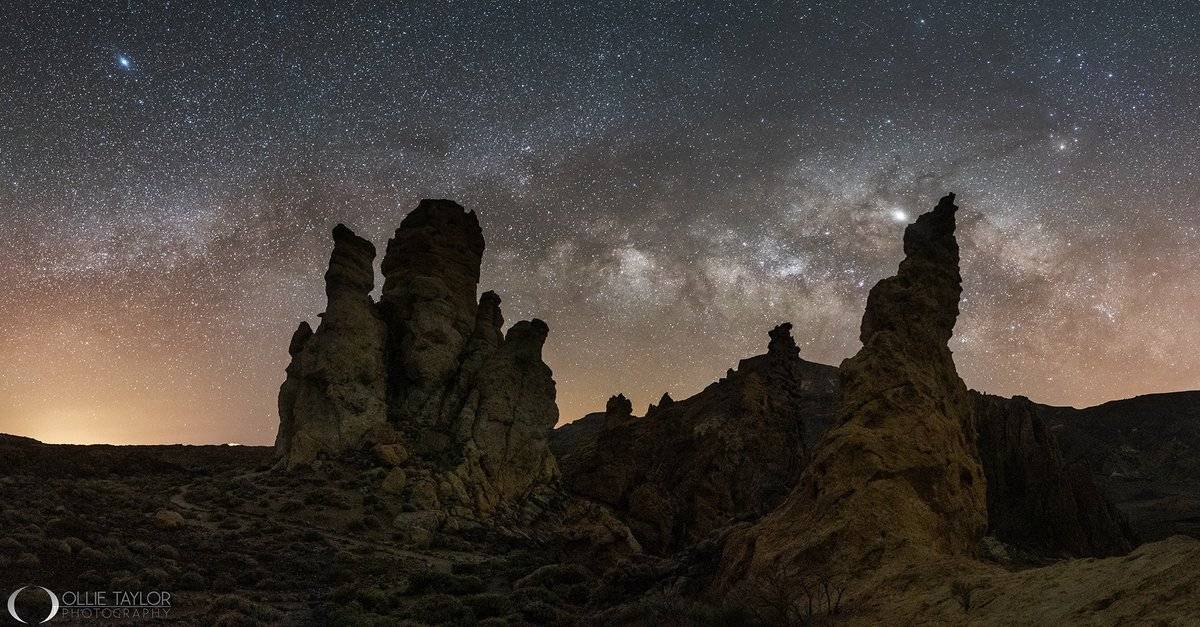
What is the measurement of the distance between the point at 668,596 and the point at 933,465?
6842 mm

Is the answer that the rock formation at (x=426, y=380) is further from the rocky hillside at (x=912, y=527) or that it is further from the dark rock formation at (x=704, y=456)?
the rocky hillside at (x=912, y=527)

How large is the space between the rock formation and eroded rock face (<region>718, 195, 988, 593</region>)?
23745 millimetres

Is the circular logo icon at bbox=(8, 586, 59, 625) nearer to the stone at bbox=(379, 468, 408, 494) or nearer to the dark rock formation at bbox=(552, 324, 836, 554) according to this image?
the stone at bbox=(379, 468, 408, 494)

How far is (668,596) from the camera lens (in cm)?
1329

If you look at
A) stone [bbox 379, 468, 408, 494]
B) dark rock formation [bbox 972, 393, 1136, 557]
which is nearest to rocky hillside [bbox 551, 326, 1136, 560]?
dark rock formation [bbox 972, 393, 1136, 557]

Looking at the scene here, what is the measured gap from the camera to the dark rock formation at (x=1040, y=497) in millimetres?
26562

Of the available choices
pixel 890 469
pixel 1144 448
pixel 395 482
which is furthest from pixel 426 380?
pixel 1144 448

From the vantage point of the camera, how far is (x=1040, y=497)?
27969 millimetres

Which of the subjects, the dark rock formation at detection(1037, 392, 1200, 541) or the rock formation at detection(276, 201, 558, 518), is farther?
the dark rock formation at detection(1037, 392, 1200, 541)

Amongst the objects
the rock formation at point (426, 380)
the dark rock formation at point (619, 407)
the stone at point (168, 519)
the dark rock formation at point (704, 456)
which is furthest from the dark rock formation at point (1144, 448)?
the stone at point (168, 519)

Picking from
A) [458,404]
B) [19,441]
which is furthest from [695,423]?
[19,441]

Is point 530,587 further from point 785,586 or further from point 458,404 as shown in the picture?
point 458,404

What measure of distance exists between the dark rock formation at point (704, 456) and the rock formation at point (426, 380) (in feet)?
16.9

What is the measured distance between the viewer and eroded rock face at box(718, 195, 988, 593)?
11.3 meters
